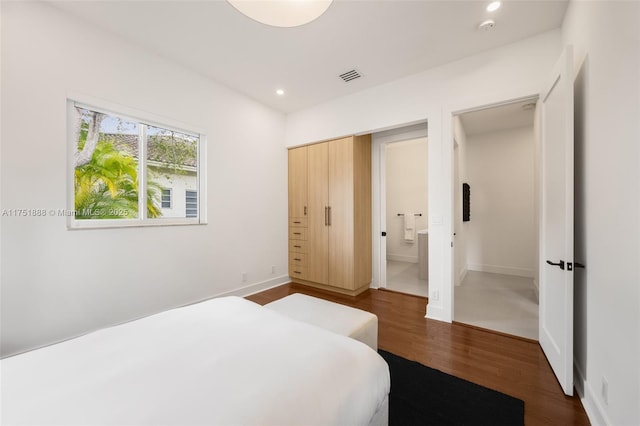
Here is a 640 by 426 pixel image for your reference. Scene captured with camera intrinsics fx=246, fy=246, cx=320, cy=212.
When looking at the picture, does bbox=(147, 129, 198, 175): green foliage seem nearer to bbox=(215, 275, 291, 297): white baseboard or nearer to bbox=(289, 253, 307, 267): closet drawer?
bbox=(215, 275, 291, 297): white baseboard

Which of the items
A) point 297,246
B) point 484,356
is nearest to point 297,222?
point 297,246

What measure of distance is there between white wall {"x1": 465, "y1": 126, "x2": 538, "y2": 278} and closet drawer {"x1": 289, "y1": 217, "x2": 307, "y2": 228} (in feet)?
12.1

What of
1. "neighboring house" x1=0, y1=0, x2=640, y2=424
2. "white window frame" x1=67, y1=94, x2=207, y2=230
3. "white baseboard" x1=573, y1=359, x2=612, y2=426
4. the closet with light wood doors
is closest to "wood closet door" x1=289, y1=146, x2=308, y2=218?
the closet with light wood doors

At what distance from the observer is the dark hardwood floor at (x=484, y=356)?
62.2 inches

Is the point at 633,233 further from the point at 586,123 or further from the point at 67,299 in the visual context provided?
the point at 67,299

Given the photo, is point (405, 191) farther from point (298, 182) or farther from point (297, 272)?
point (297, 272)

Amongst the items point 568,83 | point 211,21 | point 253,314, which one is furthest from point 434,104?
point 253,314

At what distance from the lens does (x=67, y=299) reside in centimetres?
222

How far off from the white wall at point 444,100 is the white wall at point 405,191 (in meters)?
2.66

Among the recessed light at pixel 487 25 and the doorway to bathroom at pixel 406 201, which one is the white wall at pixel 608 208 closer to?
the recessed light at pixel 487 25

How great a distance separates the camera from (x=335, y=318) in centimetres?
187

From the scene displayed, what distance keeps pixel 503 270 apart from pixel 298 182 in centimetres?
446

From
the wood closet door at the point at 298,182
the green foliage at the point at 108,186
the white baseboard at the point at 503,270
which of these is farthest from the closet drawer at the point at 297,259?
the white baseboard at the point at 503,270

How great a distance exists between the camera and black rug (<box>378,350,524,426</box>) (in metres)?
1.47
